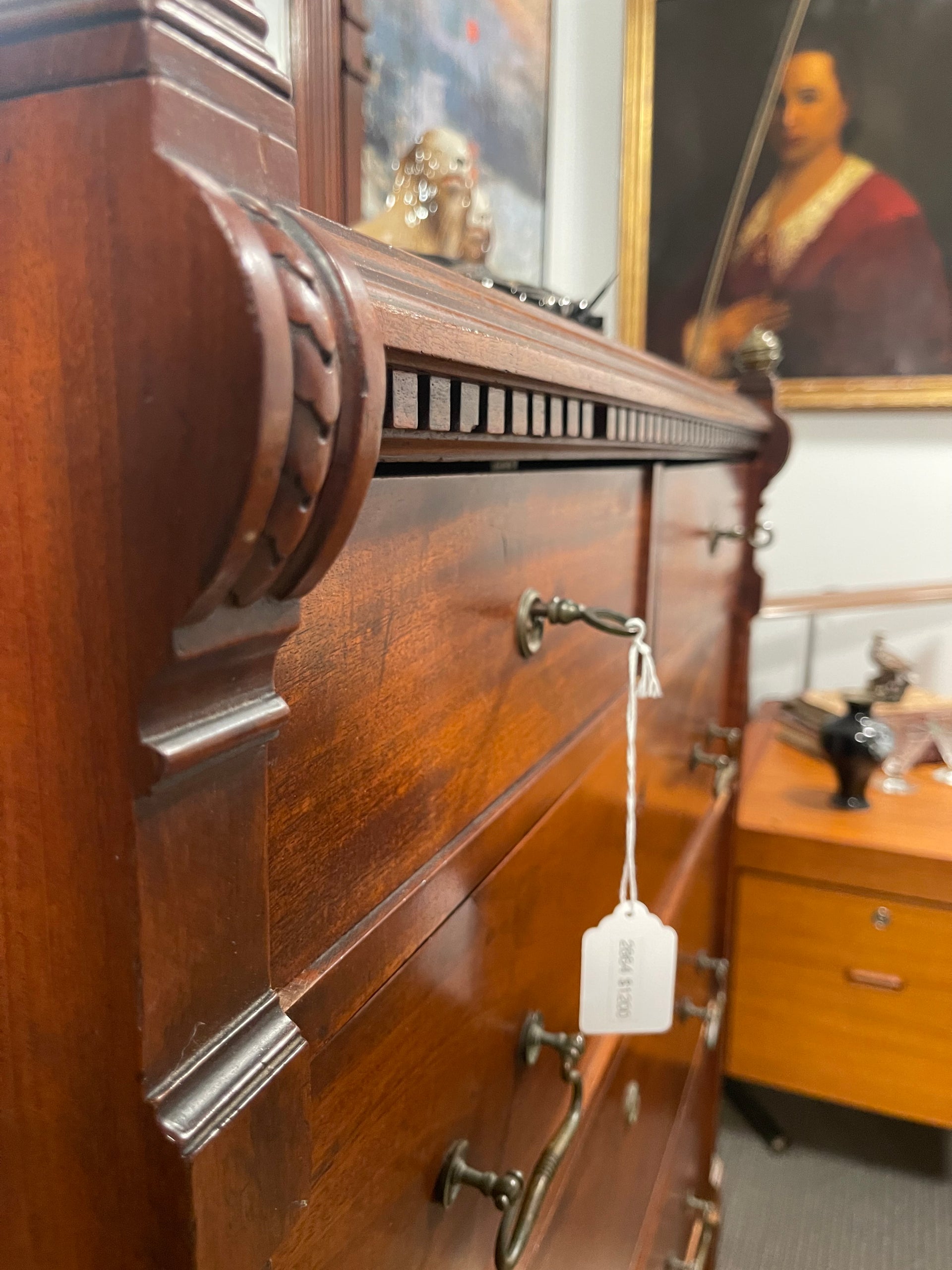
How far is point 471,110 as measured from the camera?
1189mm

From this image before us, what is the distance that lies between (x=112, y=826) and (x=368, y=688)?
113 mm

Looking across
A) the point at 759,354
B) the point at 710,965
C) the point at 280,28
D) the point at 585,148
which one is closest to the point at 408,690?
the point at 280,28

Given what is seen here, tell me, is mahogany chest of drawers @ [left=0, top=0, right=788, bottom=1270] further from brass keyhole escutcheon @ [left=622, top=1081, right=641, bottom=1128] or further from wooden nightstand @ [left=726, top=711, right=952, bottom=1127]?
wooden nightstand @ [left=726, top=711, right=952, bottom=1127]

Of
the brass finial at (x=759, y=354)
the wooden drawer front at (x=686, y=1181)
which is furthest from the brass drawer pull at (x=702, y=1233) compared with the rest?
the brass finial at (x=759, y=354)

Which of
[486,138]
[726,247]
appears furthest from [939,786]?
[486,138]

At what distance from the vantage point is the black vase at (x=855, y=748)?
145 centimetres

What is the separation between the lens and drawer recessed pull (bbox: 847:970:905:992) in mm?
1421

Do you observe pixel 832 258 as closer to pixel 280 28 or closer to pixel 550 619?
pixel 280 28

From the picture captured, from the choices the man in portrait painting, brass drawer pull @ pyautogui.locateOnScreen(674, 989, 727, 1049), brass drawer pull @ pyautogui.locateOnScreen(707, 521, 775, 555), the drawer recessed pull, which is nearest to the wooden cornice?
brass drawer pull @ pyautogui.locateOnScreen(707, 521, 775, 555)

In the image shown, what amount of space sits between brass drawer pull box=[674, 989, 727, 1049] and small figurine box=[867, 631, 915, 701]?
672 millimetres

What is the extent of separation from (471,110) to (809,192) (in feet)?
2.86

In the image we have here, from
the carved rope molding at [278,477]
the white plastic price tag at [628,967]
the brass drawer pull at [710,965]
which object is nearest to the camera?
the carved rope molding at [278,477]

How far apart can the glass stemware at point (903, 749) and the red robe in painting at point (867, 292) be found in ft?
2.11

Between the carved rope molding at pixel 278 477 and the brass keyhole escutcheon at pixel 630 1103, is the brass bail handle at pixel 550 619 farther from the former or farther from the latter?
the brass keyhole escutcheon at pixel 630 1103
